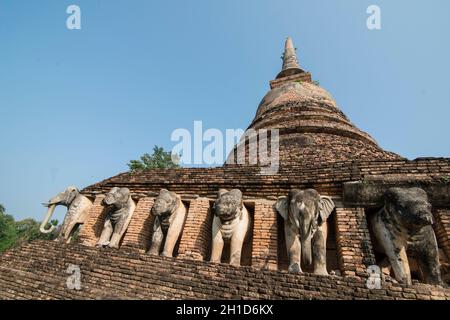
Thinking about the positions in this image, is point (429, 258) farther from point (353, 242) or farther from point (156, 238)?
point (156, 238)

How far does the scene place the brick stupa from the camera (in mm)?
3010

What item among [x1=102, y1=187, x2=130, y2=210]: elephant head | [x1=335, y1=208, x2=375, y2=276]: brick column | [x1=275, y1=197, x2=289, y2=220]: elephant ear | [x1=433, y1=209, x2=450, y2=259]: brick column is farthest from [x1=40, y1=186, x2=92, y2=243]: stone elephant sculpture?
[x1=433, y1=209, x2=450, y2=259]: brick column

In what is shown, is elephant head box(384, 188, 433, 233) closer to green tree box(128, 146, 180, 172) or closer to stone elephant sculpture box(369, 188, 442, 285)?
stone elephant sculpture box(369, 188, 442, 285)

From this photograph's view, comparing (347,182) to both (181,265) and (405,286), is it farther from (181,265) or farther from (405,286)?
(181,265)

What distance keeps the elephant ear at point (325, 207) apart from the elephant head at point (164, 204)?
2304 mm

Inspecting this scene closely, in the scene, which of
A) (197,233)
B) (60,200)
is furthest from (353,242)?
(60,200)

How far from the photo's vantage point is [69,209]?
5152mm

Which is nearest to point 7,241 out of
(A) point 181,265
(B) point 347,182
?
(A) point 181,265

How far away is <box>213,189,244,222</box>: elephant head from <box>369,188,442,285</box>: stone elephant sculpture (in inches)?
75.4

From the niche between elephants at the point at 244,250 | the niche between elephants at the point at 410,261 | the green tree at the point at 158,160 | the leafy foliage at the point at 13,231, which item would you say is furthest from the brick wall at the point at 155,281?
the leafy foliage at the point at 13,231

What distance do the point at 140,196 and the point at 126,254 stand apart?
1287 millimetres

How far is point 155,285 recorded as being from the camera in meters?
3.27

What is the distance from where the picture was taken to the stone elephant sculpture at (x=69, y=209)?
4.91 metres

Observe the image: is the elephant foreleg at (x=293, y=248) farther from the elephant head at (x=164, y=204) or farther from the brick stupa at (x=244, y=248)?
the elephant head at (x=164, y=204)
